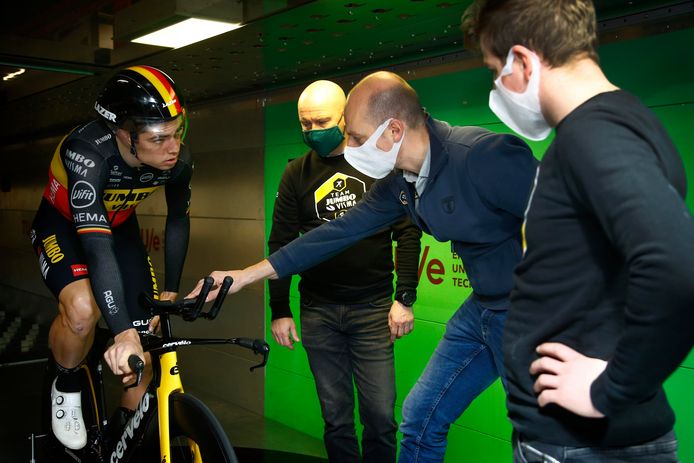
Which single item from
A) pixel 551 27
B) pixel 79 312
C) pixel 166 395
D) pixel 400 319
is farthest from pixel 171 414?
pixel 551 27

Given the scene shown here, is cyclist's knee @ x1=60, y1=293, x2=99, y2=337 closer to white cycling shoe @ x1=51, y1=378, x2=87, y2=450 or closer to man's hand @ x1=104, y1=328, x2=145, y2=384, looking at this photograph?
white cycling shoe @ x1=51, y1=378, x2=87, y2=450

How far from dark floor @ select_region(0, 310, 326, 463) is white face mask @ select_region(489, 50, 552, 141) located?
110 inches

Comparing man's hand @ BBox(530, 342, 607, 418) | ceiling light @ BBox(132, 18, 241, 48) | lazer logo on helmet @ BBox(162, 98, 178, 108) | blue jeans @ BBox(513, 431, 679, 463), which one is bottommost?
blue jeans @ BBox(513, 431, 679, 463)

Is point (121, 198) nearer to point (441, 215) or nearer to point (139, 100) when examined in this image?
point (139, 100)

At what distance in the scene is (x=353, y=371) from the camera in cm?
284

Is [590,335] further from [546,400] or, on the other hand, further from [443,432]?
[443,432]

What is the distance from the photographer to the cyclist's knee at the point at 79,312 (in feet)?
8.09

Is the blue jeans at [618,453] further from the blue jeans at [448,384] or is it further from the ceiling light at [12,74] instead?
the ceiling light at [12,74]

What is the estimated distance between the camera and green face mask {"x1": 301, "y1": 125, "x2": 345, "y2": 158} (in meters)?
2.65

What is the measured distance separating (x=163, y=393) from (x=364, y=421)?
1.05 meters

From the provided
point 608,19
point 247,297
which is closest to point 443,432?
point 608,19

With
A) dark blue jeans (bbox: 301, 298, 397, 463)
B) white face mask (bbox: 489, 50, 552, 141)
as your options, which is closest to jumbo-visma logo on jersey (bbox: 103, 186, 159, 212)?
dark blue jeans (bbox: 301, 298, 397, 463)

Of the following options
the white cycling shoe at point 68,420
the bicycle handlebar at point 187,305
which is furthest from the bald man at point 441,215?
the white cycling shoe at point 68,420

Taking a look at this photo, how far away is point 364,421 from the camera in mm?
2793
